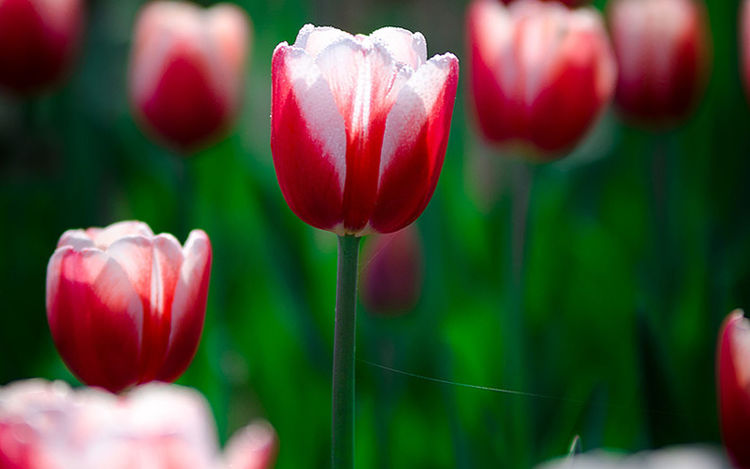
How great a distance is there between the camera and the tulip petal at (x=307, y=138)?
1.50 feet

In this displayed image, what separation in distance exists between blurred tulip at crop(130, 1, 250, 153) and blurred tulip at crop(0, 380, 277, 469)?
731 millimetres

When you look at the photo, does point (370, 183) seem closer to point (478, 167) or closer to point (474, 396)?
point (474, 396)

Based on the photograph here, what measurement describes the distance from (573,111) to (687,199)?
165 mm

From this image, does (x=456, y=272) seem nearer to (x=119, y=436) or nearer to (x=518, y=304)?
(x=518, y=304)

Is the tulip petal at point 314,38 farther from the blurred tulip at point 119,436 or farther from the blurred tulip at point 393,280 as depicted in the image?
the blurred tulip at point 393,280

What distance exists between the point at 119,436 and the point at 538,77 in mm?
616

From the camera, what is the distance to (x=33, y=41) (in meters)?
1.05

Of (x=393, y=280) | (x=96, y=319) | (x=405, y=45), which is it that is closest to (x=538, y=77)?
(x=393, y=280)

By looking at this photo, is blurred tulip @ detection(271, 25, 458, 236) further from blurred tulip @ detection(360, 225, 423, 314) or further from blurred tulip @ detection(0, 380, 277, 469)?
blurred tulip @ detection(360, 225, 423, 314)

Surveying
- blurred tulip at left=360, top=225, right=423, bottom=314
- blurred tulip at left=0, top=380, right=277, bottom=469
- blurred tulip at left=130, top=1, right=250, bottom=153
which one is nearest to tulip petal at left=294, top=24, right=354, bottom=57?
blurred tulip at left=0, top=380, right=277, bottom=469

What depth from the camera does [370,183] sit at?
474 mm

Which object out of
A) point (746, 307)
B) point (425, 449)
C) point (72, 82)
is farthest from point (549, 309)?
point (72, 82)

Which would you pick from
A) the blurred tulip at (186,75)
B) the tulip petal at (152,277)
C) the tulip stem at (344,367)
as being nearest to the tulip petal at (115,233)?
the tulip petal at (152,277)

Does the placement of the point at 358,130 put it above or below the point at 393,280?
above
